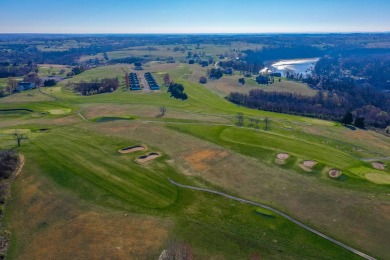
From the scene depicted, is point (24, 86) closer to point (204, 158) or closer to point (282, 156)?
point (204, 158)

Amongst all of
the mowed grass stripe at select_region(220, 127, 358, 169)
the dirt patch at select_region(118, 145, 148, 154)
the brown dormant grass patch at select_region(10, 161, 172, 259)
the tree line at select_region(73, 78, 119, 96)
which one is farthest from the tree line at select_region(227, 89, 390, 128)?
the brown dormant grass patch at select_region(10, 161, 172, 259)

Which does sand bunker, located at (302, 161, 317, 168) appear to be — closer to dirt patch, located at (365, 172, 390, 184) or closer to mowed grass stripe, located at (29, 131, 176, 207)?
dirt patch, located at (365, 172, 390, 184)

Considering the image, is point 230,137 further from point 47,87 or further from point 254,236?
point 47,87

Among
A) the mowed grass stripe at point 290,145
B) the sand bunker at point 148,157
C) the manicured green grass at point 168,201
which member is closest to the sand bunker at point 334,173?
the mowed grass stripe at point 290,145

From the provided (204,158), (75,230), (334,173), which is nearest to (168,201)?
(75,230)

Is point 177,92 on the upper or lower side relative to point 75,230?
upper
